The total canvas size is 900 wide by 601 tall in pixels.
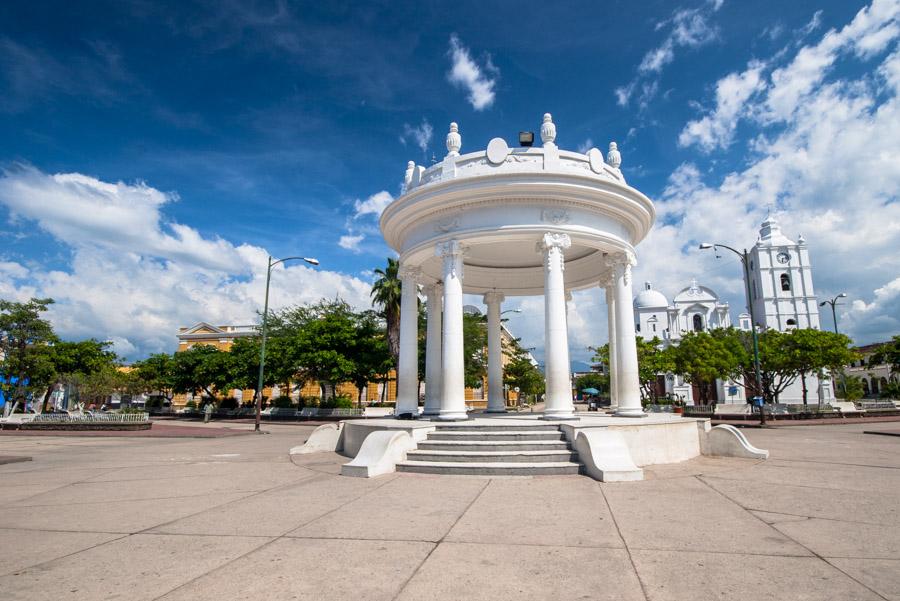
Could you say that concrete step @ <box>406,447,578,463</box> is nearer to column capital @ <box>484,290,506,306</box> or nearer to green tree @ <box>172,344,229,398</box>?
column capital @ <box>484,290,506,306</box>

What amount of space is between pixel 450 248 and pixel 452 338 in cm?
284

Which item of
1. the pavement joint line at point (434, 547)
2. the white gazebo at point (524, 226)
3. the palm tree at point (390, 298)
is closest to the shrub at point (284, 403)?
the palm tree at point (390, 298)

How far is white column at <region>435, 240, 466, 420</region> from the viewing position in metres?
14.4

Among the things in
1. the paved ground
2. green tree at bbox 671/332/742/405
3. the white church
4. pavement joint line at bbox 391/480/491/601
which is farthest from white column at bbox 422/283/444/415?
the white church

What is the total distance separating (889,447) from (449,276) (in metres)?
15.1

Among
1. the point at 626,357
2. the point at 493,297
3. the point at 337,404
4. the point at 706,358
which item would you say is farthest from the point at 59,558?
the point at 706,358

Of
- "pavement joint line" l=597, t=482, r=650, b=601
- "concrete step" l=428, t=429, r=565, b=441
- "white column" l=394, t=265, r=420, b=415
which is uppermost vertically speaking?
"white column" l=394, t=265, r=420, b=415

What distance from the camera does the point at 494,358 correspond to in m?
22.4

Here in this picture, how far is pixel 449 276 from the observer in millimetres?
15312

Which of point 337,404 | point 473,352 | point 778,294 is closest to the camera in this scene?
point 337,404

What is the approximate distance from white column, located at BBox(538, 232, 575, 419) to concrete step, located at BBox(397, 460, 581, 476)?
10.3 ft

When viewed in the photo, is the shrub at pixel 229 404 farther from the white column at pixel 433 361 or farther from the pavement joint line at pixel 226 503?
the pavement joint line at pixel 226 503

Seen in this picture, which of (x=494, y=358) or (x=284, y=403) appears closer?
(x=494, y=358)

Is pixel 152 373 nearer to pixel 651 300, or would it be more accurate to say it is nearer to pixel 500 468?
pixel 500 468
